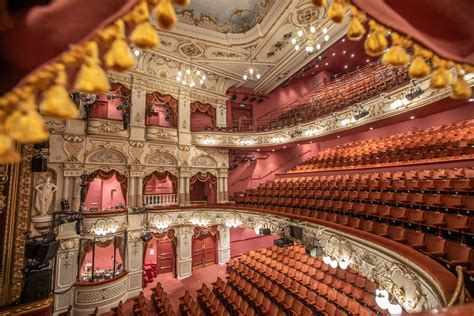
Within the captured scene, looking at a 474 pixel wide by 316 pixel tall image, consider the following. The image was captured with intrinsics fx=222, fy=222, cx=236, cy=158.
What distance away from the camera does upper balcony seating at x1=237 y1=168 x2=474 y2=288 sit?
229cm

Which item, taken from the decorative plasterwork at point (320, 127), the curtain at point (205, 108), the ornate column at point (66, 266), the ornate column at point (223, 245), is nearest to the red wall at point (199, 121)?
the curtain at point (205, 108)

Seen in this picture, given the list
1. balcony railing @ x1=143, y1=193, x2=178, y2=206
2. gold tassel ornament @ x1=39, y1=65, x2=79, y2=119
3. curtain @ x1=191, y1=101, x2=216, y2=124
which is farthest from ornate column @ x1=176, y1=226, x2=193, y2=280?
gold tassel ornament @ x1=39, y1=65, x2=79, y2=119

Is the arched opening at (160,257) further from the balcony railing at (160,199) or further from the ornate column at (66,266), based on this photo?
the ornate column at (66,266)

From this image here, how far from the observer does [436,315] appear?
2.76ft

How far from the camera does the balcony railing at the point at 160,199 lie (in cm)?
636

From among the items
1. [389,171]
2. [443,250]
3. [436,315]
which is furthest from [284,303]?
[436,315]

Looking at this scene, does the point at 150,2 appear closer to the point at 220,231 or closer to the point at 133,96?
the point at 133,96

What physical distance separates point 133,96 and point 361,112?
19.3 feet

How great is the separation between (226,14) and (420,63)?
558 cm

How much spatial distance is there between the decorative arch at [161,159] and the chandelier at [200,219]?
5.48 ft

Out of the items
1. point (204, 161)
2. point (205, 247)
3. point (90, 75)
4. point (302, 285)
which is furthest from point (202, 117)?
point (90, 75)

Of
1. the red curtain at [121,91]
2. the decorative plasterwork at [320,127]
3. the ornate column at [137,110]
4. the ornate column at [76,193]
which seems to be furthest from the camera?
the ornate column at [137,110]

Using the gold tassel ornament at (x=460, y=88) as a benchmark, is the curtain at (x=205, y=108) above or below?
above

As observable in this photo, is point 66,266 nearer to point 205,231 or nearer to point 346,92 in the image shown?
point 205,231
